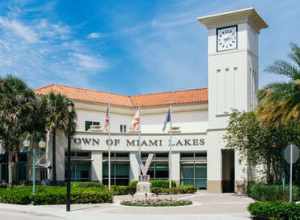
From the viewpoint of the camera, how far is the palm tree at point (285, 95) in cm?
2750

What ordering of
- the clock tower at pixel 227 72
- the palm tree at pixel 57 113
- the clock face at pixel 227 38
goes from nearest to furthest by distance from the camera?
the palm tree at pixel 57 113
the clock tower at pixel 227 72
the clock face at pixel 227 38

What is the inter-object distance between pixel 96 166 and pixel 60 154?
3.42m

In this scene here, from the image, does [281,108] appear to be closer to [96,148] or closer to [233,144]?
[233,144]

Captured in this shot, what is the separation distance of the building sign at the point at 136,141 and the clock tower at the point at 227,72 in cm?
242

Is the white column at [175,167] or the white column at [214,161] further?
the white column at [175,167]

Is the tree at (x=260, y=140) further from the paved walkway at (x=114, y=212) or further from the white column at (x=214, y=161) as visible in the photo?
the paved walkway at (x=114, y=212)

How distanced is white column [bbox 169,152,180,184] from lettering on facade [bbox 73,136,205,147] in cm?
110

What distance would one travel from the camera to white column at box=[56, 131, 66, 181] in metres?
45.3

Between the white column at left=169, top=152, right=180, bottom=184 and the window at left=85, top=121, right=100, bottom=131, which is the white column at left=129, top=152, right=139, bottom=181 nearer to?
the white column at left=169, top=152, right=180, bottom=184

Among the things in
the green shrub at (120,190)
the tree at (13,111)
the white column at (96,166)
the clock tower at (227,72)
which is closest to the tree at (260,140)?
the clock tower at (227,72)

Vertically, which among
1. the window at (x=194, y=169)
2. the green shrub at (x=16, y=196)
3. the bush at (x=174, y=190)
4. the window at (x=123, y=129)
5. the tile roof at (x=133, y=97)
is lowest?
the bush at (x=174, y=190)

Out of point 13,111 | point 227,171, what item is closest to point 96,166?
point 13,111

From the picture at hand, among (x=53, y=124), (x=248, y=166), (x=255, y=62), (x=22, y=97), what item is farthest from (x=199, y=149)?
(x=22, y=97)

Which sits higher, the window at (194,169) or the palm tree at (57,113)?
the palm tree at (57,113)
